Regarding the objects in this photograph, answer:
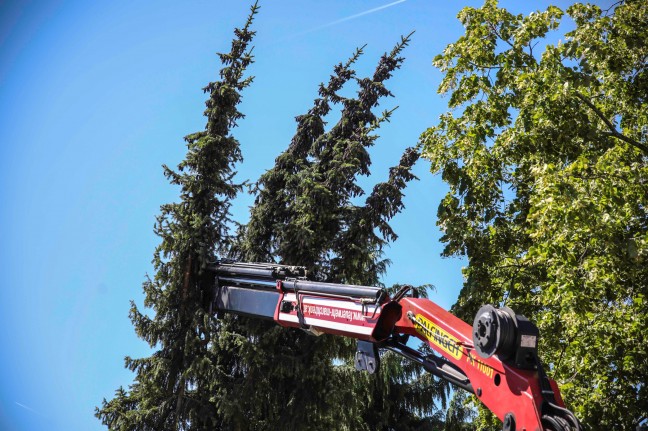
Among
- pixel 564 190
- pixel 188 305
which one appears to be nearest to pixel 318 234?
pixel 188 305

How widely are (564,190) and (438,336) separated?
13.1 ft

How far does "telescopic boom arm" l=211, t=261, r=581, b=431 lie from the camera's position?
5047 millimetres

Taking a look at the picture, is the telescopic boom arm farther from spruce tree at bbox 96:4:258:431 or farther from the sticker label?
spruce tree at bbox 96:4:258:431

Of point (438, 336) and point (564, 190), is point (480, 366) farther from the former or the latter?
point (564, 190)

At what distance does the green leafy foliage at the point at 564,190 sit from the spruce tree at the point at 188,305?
17.2 feet

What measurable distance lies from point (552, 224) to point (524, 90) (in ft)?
A: 11.6

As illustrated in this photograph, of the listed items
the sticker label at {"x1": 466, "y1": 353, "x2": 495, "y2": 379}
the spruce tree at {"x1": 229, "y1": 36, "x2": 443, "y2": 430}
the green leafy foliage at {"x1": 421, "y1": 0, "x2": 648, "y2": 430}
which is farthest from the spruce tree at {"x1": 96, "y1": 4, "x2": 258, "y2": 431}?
the sticker label at {"x1": 466, "y1": 353, "x2": 495, "y2": 379}

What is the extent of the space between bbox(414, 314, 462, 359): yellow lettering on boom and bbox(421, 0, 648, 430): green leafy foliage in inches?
136

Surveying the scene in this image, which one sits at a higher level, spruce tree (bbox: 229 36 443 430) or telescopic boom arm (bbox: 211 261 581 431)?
spruce tree (bbox: 229 36 443 430)

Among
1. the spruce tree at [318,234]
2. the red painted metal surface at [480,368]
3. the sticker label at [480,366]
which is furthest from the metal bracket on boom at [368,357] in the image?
the spruce tree at [318,234]

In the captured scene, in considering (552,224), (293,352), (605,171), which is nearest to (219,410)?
(293,352)

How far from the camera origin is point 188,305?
1385cm

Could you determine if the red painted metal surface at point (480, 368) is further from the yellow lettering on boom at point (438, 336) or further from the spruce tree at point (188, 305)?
the spruce tree at point (188, 305)

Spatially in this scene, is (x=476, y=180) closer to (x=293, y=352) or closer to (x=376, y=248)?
(x=376, y=248)
